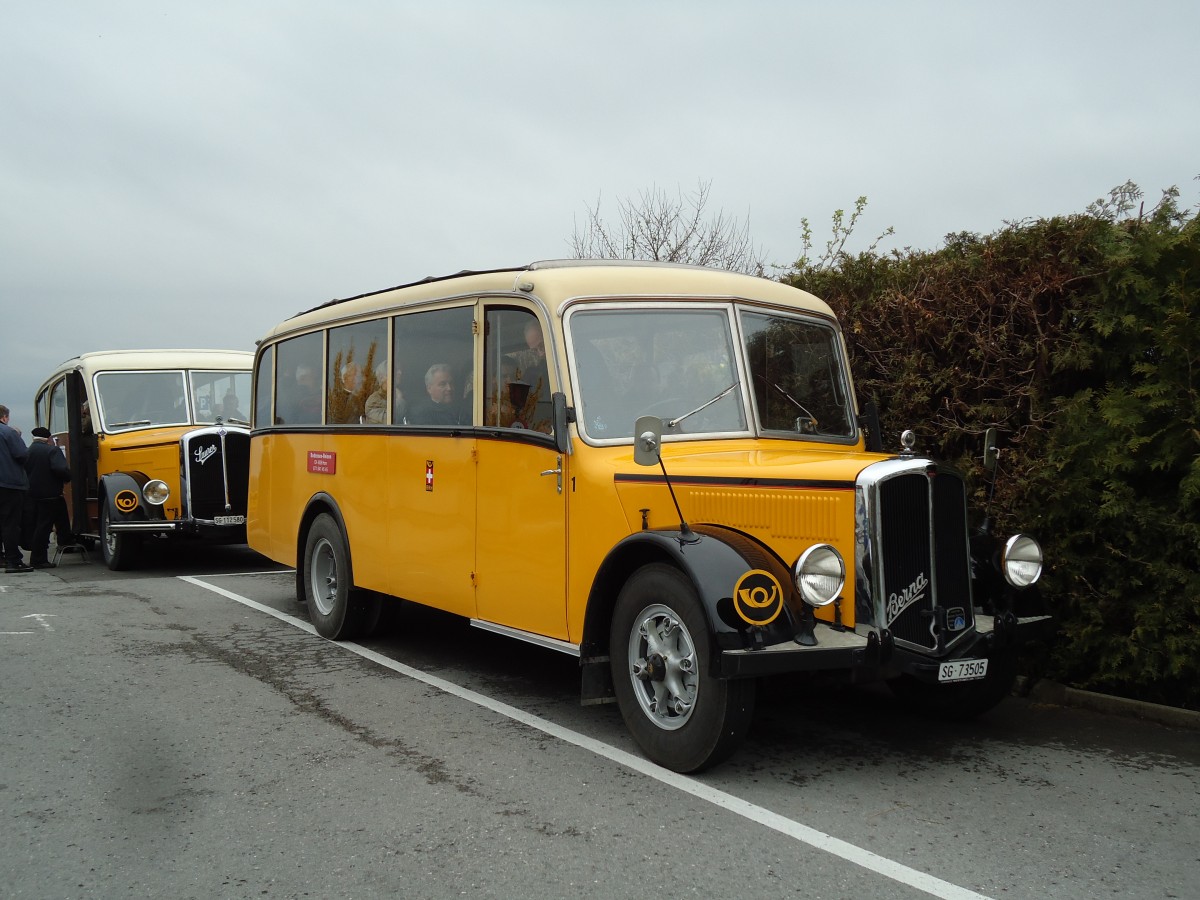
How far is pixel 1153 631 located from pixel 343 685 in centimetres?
467

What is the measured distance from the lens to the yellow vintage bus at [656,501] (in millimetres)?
4953

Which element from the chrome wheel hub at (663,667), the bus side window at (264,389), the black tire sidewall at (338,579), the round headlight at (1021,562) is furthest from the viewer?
the bus side window at (264,389)

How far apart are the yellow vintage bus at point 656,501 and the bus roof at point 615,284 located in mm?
18

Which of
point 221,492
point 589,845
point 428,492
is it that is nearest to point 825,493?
point 589,845

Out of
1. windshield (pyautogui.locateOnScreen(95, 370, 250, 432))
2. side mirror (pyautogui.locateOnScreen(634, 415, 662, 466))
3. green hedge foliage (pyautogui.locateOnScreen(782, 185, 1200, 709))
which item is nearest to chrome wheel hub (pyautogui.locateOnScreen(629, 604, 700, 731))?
side mirror (pyautogui.locateOnScreen(634, 415, 662, 466))

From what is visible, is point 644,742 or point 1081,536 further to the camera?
point 1081,536

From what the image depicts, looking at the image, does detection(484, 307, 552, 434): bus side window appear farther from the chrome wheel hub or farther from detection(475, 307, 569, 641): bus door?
the chrome wheel hub

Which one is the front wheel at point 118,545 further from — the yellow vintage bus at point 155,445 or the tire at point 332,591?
the tire at point 332,591

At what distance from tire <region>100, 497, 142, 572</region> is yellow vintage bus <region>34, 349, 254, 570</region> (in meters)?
0.01

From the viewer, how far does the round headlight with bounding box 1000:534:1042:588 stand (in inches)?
221

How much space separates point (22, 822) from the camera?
15.0 feet

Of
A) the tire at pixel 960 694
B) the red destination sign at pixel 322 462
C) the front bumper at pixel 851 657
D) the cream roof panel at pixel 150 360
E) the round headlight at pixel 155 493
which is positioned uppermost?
the cream roof panel at pixel 150 360

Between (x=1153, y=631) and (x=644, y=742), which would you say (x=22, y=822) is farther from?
(x=1153, y=631)

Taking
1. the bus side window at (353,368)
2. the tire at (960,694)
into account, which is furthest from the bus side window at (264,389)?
the tire at (960,694)
